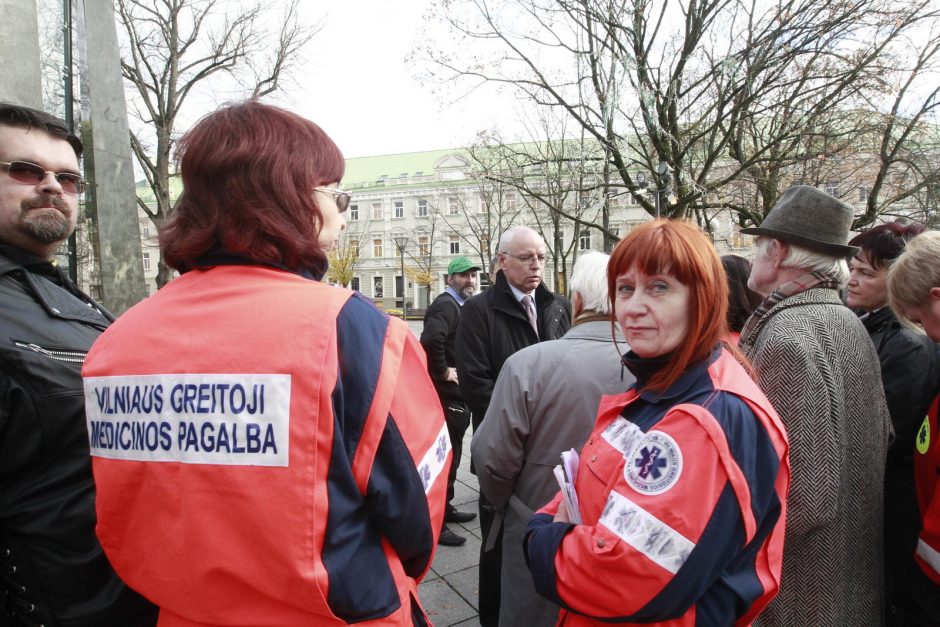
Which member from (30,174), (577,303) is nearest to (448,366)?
(577,303)

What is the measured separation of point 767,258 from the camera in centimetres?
222

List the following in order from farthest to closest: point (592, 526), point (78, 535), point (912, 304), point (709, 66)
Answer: point (709, 66) < point (912, 304) < point (78, 535) < point (592, 526)

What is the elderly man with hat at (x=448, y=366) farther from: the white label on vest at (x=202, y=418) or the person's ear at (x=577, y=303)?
the white label on vest at (x=202, y=418)

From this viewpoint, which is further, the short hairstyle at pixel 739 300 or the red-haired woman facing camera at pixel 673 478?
the short hairstyle at pixel 739 300

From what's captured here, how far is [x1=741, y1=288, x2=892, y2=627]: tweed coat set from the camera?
177cm

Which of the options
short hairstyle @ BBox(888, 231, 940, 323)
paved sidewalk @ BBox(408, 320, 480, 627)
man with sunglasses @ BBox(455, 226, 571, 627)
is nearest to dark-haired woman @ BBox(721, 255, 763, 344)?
short hairstyle @ BBox(888, 231, 940, 323)

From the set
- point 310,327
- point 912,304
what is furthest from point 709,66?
point 310,327

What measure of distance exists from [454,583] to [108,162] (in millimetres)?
3857

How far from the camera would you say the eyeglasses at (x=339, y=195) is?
4.34 feet

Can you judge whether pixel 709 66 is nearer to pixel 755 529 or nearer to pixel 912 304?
pixel 912 304

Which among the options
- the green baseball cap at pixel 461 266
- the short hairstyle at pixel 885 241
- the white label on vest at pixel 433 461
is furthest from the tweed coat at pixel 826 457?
the green baseball cap at pixel 461 266

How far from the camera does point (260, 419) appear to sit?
1081 mm

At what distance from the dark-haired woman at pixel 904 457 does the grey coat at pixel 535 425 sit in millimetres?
1236

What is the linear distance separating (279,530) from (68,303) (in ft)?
3.95
